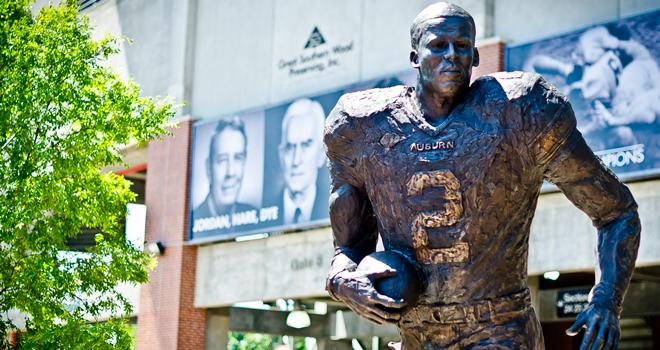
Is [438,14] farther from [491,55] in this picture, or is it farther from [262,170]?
[262,170]

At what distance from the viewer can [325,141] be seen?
3.41m

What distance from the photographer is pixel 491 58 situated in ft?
51.2

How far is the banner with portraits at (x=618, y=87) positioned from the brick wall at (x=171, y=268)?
30.8 ft

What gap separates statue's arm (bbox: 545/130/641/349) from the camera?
3059 mm

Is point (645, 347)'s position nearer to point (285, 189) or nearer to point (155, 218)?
point (285, 189)

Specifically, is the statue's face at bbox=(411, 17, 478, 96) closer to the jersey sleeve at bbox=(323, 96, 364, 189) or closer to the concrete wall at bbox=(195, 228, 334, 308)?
the jersey sleeve at bbox=(323, 96, 364, 189)

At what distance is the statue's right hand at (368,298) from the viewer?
2939mm

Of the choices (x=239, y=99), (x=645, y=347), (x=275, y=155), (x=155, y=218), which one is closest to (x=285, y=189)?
(x=275, y=155)

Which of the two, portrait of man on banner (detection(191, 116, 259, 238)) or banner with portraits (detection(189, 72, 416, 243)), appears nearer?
banner with portraits (detection(189, 72, 416, 243))

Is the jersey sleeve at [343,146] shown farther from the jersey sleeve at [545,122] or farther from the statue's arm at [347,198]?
the jersey sleeve at [545,122]

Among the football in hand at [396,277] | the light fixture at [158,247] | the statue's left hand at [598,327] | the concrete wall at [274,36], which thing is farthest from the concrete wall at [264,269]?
the statue's left hand at [598,327]

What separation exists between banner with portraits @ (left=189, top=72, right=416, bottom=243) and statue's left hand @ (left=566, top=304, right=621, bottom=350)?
13.8 m

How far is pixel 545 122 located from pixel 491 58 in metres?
12.8

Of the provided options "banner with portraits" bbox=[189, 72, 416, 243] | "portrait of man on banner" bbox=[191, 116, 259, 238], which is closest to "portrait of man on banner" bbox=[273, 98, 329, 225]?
"banner with portraits" bbox=[189, 72, 416, 243]
